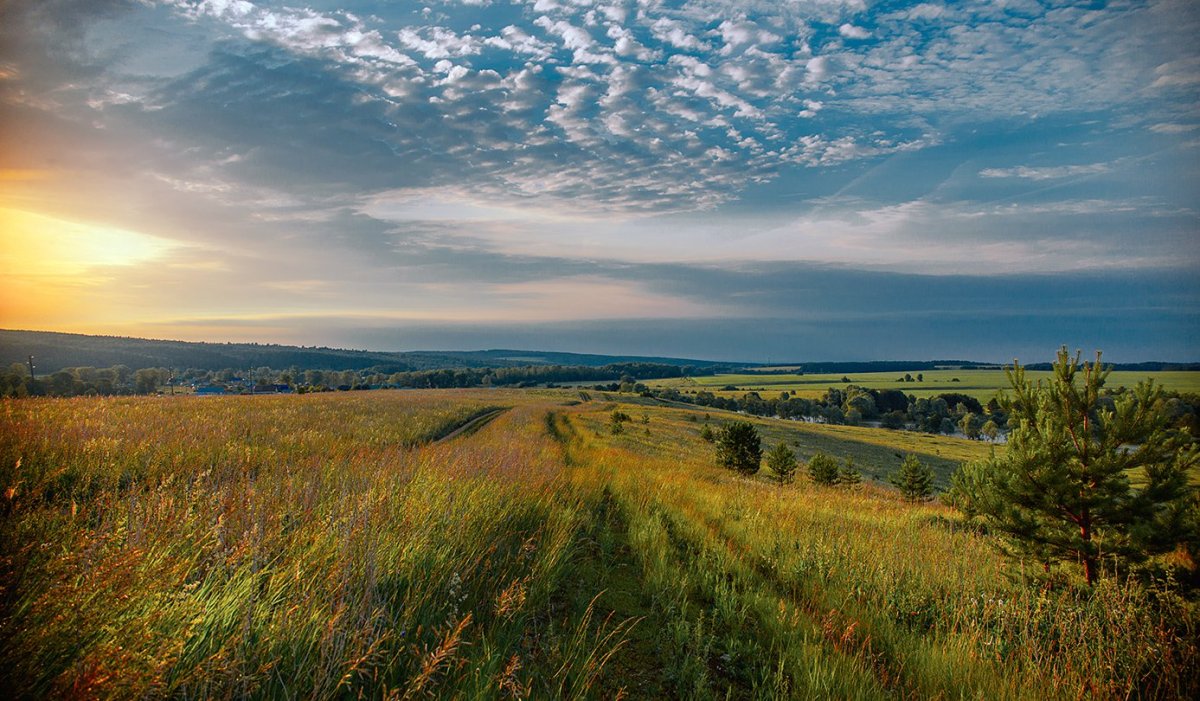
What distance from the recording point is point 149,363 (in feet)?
368

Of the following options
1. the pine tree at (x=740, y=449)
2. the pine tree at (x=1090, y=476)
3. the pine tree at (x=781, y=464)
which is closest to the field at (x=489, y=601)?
the pine tree at (x=1090, y=476)

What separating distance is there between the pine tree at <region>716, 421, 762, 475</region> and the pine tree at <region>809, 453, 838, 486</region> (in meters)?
3.70

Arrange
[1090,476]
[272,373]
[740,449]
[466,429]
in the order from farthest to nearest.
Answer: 1. [272,373]
2. [466,429]
3. [740,449]
4. [1090,476]

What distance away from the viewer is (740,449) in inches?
1180

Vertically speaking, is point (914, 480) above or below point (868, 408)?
above

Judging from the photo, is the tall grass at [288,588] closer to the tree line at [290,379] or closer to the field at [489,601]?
the field at [489,601]

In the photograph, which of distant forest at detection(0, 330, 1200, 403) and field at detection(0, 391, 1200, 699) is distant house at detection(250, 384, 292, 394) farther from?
field at detection(0, 391, 1200, 699)

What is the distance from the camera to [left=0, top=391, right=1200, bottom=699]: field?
9.63 feet

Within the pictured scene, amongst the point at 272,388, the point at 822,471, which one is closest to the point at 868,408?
the point at 822,471

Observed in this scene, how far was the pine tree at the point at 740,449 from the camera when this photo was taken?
29.6 metres

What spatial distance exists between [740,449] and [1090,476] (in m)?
23.8

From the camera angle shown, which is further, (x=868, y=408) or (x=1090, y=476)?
(x=868, y=408)

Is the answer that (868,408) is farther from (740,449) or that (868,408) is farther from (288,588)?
(288,588)

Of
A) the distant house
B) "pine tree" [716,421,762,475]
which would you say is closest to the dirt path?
"pine tree" [716,421,762,475]
